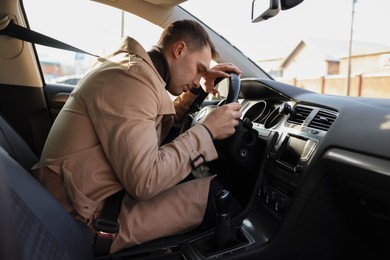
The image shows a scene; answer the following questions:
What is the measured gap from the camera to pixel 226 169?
6.32 feet

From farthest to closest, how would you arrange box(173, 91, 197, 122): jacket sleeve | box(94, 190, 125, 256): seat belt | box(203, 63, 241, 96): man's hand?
1. box(173, 91, 197, 122): jacket sleeve
2. box(203, 63, 241, 96): man's hand
3. box(94, 190, 125, 256): seat belt

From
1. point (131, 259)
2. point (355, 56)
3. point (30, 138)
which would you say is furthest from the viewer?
point (355, 56)

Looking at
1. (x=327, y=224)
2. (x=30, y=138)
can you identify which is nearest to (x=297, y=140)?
(x=327, y=224)

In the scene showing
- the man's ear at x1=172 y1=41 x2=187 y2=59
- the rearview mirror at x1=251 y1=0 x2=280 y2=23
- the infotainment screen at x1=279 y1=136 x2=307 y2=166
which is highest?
the rearview mirror at x1=251 y1=0 x2=280 y2=23

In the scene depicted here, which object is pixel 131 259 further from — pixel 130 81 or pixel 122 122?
pixel 130 81

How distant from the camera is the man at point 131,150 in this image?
128 centimetres

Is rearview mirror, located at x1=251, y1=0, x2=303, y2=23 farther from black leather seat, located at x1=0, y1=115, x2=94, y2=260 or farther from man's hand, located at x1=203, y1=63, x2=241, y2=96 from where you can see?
black leather seat, located at x1=0, y1=115, x2=94, y2=260

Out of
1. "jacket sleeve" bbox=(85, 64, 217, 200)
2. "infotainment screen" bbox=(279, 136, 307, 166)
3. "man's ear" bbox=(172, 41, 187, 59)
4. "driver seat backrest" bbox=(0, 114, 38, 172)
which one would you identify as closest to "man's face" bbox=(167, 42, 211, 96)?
"man's ear" bbox=(172, 41, 187, 59)

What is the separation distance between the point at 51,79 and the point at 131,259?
2214mm

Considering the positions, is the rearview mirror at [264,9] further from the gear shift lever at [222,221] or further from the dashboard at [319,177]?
the gear shift lever at [222,221]

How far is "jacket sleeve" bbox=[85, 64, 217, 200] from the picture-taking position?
1.26 meters

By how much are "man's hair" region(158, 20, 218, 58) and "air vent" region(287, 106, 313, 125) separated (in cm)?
47

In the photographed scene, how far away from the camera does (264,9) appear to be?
161 cm

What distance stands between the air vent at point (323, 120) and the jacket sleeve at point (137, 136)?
1.52 feet
